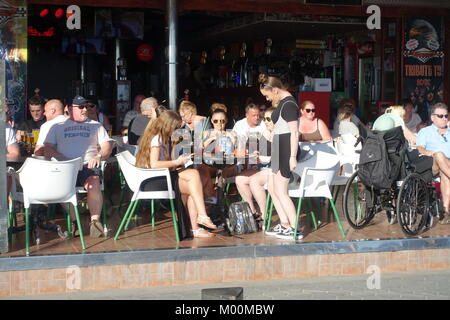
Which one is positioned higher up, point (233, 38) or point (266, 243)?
point (233, 38)

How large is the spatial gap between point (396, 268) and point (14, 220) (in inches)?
140

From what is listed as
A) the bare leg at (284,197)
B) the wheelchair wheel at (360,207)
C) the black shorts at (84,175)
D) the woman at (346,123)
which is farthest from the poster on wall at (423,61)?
the black shorts at (84,175)

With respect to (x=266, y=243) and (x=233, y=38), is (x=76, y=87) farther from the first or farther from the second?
(x=266, y=243)

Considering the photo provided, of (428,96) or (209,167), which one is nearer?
(209,167)

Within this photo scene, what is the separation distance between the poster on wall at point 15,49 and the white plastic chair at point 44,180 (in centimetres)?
431

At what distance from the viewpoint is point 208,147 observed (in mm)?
8195

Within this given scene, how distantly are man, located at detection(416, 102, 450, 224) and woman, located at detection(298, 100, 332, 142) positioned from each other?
997 mm

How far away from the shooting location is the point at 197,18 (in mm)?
15625

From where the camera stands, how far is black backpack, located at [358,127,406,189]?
24.6ft

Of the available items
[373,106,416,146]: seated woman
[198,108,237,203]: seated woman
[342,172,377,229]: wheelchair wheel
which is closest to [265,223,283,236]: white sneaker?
[342,172,377,229]: wheelchair wheel

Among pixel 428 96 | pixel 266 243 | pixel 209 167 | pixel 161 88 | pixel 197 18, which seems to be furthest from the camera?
pixel 161 88

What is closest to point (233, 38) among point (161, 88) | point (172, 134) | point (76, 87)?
point (161, 88)

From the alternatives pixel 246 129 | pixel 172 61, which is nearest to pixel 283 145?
pixel 246 129
